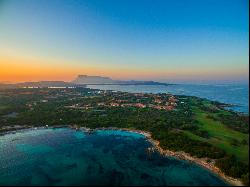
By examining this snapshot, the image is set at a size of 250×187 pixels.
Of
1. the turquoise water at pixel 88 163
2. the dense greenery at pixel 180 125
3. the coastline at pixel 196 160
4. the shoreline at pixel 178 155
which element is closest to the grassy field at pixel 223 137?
the dense greenery at pixel 180 125

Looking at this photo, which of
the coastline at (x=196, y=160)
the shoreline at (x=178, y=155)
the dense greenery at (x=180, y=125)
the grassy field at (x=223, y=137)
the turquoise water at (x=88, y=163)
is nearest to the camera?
the coastline at (x=196, y=160)

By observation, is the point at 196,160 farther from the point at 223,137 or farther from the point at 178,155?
the point at 223,137

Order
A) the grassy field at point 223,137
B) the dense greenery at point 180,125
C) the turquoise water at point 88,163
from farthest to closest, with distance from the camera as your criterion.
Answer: the grassy field at point 223,137, the dense greenery at point 180,125, the turquoise water at point 88,163

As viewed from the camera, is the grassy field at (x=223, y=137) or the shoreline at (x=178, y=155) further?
the grassy field at (x=223, y=137)

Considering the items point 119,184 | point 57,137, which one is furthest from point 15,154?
point 119,184

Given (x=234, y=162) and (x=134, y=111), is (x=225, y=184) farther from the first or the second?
(x=134, y=111)

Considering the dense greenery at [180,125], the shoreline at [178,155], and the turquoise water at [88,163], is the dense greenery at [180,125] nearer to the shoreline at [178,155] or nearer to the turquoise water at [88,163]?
the shoreline at [178,155]

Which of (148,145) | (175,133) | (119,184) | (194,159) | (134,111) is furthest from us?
(134,111)
